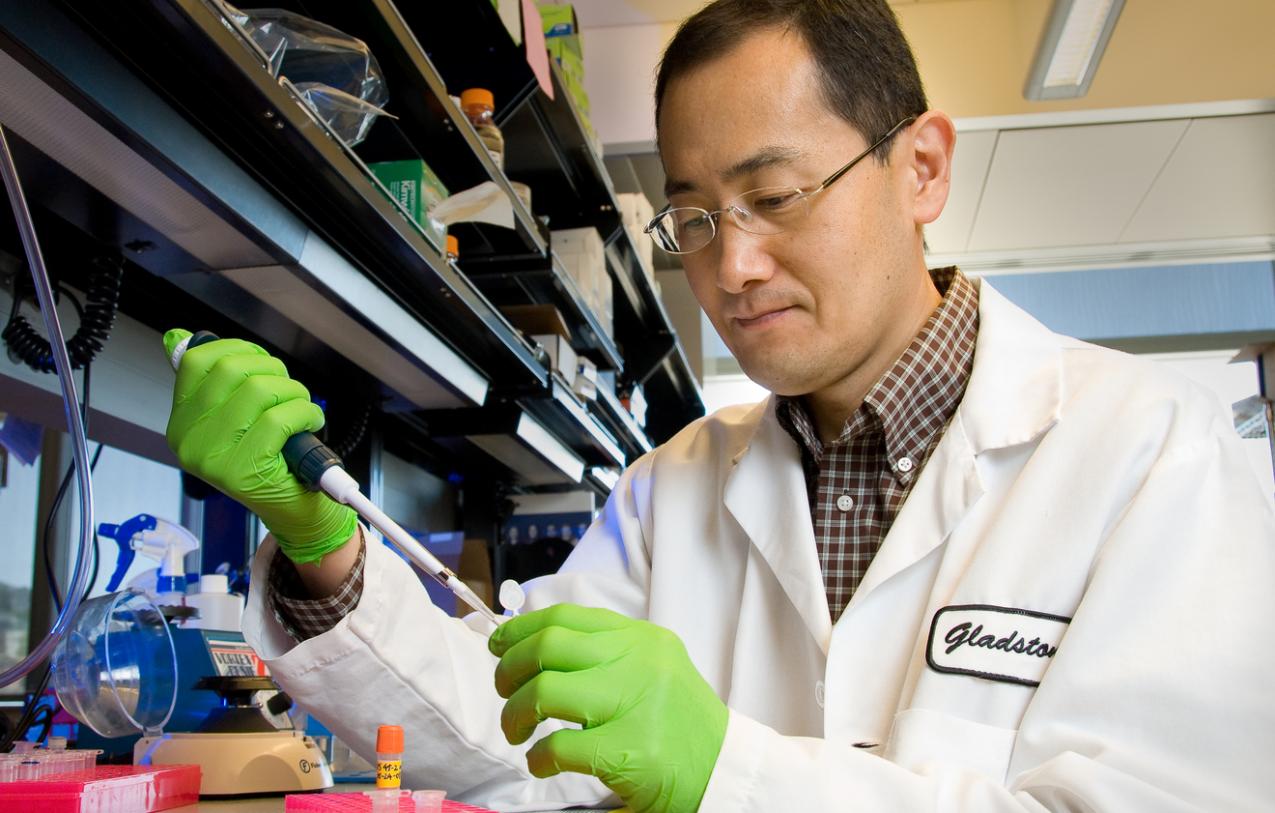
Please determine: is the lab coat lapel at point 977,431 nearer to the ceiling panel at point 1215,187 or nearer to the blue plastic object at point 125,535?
the blue plastic object at point 125,535

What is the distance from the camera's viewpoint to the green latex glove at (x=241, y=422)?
1.04 m

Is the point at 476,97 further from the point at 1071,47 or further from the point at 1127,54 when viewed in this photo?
the point at 1127,54

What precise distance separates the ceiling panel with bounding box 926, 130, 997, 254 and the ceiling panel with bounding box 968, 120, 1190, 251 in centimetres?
5

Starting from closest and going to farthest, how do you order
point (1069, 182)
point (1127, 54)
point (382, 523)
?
point (382, 523), point (1127, 54), point (1069, 182)

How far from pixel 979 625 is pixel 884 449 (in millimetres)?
331

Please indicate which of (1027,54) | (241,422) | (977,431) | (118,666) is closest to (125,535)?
(118,666)

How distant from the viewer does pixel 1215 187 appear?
5223mm

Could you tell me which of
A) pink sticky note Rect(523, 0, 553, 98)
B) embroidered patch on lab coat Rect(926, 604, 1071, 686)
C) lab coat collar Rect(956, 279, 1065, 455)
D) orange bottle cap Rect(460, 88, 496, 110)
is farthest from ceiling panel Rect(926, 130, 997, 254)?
embroidered patch on lab coat Rect(926, 604, 1071, 686)

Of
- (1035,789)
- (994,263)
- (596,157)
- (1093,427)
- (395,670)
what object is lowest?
(1035,789)

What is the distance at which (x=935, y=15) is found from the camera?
4645mm

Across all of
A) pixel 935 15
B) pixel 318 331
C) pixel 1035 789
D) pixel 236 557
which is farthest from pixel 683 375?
pixel 1035 789

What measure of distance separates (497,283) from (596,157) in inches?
21.5

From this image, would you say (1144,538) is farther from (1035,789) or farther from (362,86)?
(362,86)

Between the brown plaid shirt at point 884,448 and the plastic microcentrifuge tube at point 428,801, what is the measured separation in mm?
638
